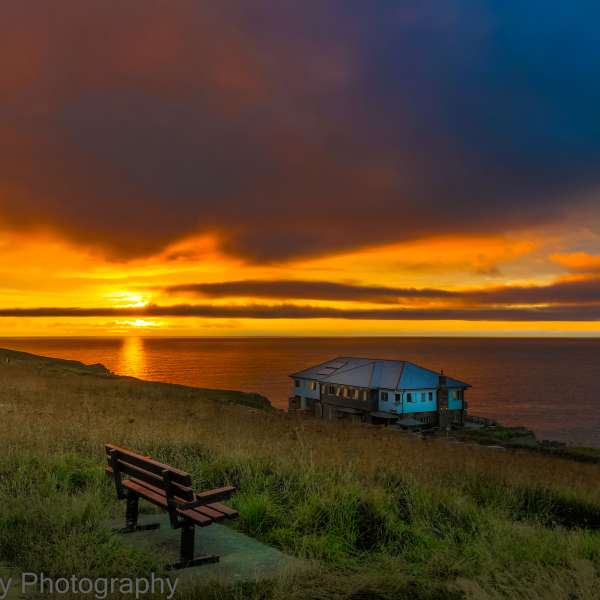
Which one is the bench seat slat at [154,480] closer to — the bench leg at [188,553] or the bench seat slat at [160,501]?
the bench seat slat at [160,501]

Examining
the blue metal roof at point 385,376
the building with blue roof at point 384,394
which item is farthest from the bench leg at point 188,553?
the blue metal roof at point 385,376

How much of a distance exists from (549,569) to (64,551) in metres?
5.17

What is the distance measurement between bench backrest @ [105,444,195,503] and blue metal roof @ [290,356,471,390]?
155ft

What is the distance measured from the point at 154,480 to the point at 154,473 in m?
0.17

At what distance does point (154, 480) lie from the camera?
226 inches

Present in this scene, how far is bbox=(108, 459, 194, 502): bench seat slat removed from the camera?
5.33m

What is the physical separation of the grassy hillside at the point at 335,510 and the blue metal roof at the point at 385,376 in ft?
138

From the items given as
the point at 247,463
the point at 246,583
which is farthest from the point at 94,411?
the point at 246,583

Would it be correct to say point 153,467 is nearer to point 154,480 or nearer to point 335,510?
point 154,480

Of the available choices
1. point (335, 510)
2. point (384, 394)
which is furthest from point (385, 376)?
point (335, 510)

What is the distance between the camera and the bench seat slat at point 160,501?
525cm

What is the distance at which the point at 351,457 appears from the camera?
30.2ft

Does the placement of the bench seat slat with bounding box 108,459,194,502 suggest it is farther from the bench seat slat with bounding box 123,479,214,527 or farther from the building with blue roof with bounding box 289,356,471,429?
the building with blue roof with bounding box 289,356,471,429

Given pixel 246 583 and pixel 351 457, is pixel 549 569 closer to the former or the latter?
pixel 246 583
